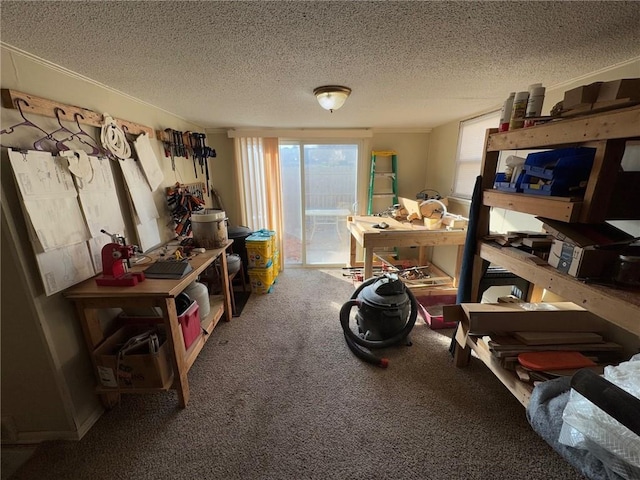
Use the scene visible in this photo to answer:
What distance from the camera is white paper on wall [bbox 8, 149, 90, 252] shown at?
1.18 m

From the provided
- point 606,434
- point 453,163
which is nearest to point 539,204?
point 606,434

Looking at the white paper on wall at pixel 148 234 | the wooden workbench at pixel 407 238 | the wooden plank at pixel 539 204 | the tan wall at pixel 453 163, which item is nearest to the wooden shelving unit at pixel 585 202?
the wooden plank at pixel 539 204

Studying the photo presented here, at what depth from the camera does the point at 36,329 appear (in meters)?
1.28

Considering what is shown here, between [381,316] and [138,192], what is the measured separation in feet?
7.11

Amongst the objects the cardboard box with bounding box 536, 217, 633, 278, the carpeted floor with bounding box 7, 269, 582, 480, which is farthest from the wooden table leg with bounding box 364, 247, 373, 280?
the cardboard box with bounding box 536, 217, 633, 278

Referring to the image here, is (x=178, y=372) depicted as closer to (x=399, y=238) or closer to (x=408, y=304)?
(x=408, y=304)

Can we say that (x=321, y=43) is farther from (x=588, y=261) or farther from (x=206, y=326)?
(x=206, y=326)

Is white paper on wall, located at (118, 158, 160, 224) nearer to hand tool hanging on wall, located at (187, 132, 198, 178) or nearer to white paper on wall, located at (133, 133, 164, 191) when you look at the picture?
white paper on wall, located at (133, 133, 164, 191)

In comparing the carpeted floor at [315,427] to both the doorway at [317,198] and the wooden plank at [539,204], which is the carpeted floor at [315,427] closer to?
the wooden plank at [539,204]

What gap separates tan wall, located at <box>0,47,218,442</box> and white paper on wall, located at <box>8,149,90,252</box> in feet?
0.17

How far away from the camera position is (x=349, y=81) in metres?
1.65

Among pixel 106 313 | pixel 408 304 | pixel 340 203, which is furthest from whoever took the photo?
pixel 340 203

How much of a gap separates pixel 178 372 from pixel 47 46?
1.77 m

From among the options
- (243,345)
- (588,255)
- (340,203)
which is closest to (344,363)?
(243,345)
